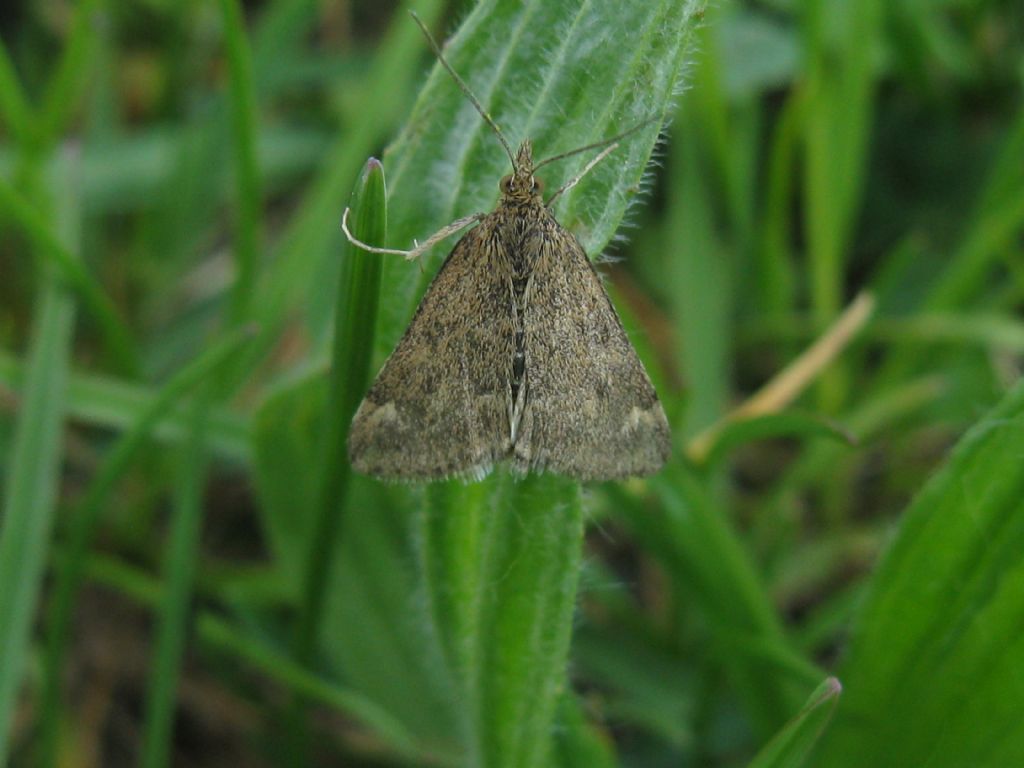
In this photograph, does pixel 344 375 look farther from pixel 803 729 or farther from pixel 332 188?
pixel 332 188

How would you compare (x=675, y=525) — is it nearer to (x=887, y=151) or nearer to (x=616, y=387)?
(x=616, y=387)

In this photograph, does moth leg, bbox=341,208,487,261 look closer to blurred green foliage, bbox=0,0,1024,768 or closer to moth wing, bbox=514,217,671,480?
blurred green foliage, bbox=0,0,1024,768

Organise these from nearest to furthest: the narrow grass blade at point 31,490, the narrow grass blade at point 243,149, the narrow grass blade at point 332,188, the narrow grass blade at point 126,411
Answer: the narrow grass blade at point 31,490 → the narrow grass blade at point 243,149 → the narrow grass blade at point 126,411 → the narrow grass blade at point 332,188

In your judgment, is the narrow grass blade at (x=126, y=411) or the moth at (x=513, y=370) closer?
the moth at (x=513, y=370)

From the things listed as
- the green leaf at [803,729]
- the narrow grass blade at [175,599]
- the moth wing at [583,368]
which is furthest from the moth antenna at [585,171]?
the narrow grass blade at [175,599]

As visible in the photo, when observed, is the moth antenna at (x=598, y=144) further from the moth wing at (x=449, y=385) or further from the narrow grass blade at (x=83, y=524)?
the narrow grass blade at (x=83, y=524)

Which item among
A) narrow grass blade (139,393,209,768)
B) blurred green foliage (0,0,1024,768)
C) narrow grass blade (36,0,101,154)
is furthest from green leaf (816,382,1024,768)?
narrow grass blade (36,0,101,154)

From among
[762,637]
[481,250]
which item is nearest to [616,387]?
[481,250]

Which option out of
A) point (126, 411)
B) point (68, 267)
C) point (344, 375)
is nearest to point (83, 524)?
point (126, 411)
